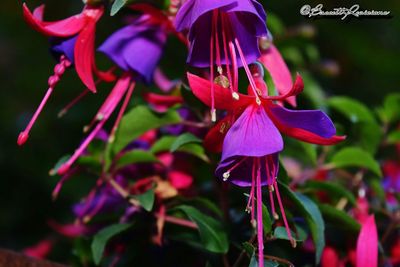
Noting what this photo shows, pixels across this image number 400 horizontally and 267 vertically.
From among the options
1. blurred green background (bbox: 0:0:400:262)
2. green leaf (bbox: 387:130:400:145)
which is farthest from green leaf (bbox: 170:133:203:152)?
blurred green background (bbox: 0:0:400:262)

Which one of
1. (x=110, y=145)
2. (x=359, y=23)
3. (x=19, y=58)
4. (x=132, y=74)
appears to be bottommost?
(x=19, y=58)

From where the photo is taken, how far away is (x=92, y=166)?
0.82 metres

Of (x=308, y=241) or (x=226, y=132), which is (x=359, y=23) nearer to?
(x=308, y=241)

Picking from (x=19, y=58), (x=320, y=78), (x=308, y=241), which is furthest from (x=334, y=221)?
(x=19, y=58)

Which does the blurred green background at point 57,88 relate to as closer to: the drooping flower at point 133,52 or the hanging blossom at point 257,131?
the drooping flower at point 133,52

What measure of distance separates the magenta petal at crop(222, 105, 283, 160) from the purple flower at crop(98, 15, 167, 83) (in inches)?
7.9

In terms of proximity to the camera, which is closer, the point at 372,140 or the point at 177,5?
the point at 177,5

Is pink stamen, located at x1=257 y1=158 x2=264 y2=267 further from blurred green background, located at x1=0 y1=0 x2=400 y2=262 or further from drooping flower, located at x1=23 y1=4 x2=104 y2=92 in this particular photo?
blurred green background, located at x1=0 y1=0 x2=400 y2=262

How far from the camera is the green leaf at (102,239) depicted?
721 millimetres

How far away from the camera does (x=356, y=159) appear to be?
88 centimetres

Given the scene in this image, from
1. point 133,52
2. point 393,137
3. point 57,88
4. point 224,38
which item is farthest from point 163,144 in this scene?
point 57,88

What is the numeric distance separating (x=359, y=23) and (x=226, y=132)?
1546 millimetres

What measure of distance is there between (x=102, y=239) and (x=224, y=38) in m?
0.30

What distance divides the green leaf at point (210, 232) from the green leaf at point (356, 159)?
0.25 metres
